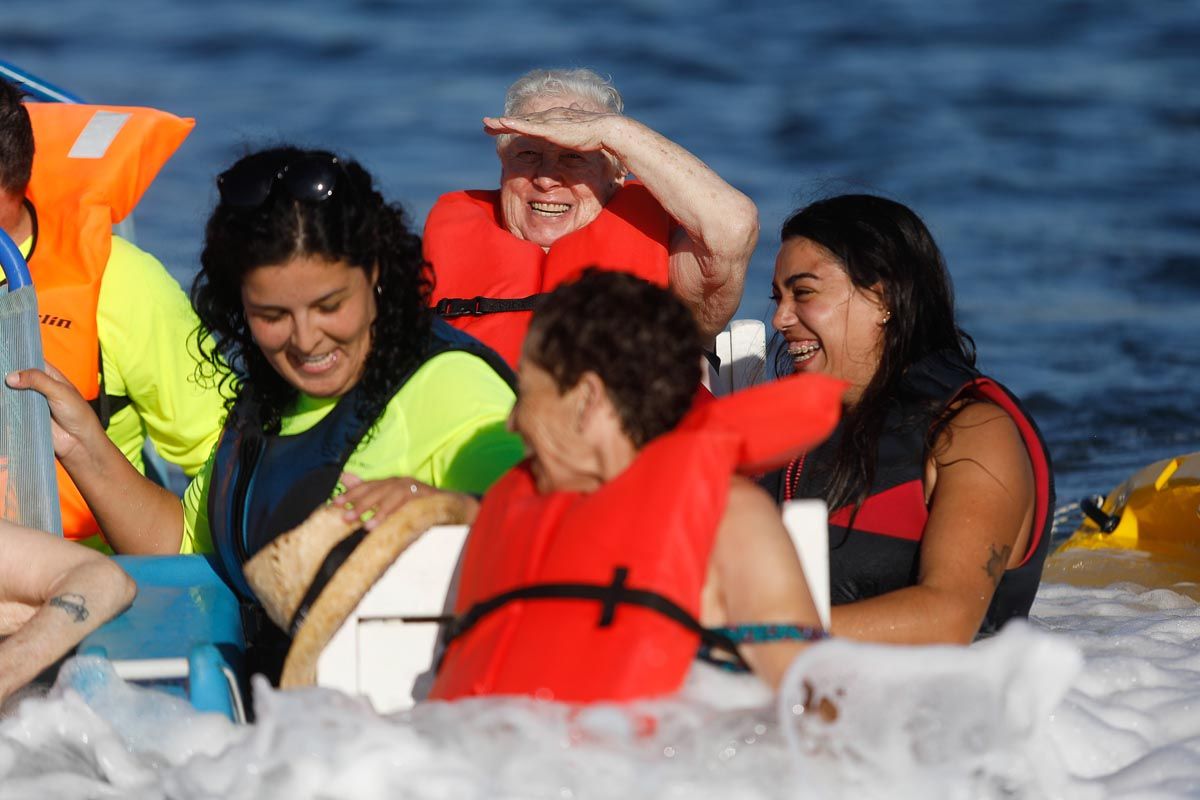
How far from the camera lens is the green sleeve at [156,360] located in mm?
3932

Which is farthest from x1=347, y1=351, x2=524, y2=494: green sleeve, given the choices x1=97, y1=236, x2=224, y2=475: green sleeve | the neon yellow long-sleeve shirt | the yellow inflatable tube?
the yellow inflatable tube

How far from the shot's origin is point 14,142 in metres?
3.78

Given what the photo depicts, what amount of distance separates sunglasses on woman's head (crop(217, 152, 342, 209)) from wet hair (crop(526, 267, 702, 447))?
572 mm

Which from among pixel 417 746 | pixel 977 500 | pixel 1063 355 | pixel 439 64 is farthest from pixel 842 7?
pixel 417 746

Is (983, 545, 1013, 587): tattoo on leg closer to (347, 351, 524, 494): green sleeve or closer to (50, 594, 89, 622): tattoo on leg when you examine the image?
(347, 351, 524, 494): green sleeve

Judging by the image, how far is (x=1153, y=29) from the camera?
582 inches

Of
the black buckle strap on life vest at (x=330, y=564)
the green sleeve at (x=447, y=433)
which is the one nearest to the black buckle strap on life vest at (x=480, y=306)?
the green sleeve at (x=447, y=433)

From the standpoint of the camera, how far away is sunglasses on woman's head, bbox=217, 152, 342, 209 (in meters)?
2.95

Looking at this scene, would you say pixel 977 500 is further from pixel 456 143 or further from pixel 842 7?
pixel 842 7

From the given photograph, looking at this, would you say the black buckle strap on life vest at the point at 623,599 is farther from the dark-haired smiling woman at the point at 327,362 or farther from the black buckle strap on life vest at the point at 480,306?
the black buckle strap on life vest at the point at 480,306

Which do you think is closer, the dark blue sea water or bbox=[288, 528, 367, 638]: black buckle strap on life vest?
bbox=[288, 528, 367, 638]: black buckle strap on life vest

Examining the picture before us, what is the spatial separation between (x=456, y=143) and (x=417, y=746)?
9566mm

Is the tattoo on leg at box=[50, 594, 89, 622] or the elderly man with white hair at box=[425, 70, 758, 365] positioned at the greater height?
the elderly man with white hair at box=[425, 70, 758, 365]

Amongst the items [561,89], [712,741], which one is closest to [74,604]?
[712,741]
